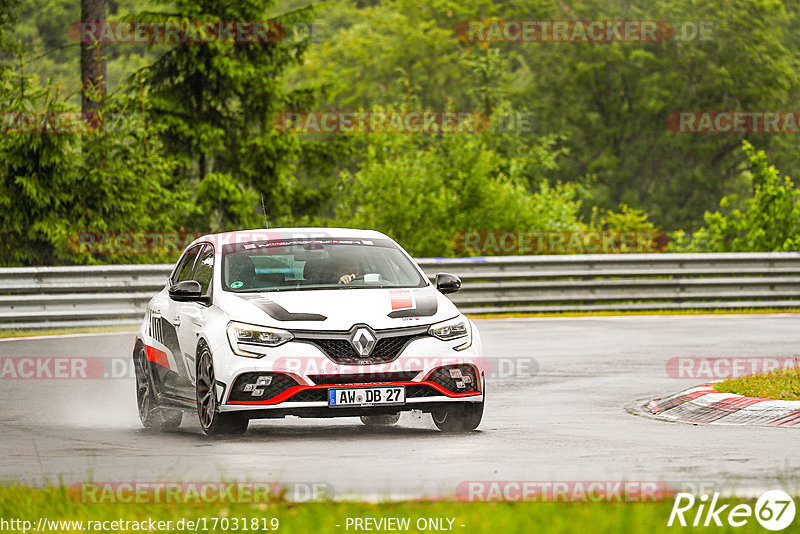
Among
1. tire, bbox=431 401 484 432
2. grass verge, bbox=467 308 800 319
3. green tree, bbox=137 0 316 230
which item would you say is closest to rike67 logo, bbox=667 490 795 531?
tire, bbox=431 401 484 432

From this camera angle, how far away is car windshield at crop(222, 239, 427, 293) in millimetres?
11211

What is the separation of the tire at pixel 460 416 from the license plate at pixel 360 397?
619mm

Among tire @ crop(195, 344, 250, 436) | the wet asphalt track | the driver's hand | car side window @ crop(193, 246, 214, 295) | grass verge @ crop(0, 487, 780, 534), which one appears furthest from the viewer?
car side window @ crop(193, 246, 214, 295)

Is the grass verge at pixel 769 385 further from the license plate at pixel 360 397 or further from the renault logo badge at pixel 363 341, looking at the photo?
the renault logo badge at pixel 363 341

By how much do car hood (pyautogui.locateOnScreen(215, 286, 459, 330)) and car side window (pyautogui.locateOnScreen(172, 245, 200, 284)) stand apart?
166 cm

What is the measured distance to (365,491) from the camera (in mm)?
7566

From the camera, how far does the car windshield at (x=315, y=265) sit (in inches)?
441

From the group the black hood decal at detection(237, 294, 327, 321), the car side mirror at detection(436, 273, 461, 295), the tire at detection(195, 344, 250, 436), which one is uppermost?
the car side mirror at detection(436, 273, 461, 295)

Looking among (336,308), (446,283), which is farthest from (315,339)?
(446,283)

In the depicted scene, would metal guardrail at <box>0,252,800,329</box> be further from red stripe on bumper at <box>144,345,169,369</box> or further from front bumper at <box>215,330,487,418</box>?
front bumper at <box>215,330,487,418</box>

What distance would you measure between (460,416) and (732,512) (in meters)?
4.50

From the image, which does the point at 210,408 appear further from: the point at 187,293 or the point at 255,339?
the point at 187,293

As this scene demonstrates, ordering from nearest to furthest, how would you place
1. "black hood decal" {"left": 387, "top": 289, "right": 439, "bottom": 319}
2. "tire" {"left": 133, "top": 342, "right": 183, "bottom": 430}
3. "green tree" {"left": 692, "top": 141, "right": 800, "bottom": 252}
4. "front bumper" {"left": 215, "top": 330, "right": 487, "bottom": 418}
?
"front bumper" {"left": 215, "top": 330, "right": 487, "bottom": 418} < "black hood decal" {"left": 387, "top": 289, "right": 439, "bottom": 319} < "tire" {"left": 133, "top": 342, "right": 183, "bottom": 430} < "green tree" {"left": 692, "top": 141, "right": 800, "bottom": 252}

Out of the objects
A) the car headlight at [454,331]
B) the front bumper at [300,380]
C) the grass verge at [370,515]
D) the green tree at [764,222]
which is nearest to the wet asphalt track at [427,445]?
the front bumper at [300,380]
